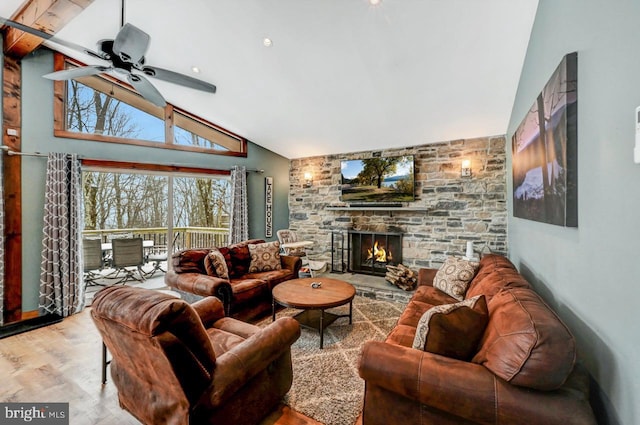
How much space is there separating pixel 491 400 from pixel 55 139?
5131 millimetres

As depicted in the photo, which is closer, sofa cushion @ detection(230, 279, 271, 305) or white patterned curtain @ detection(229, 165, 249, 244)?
sofa cushion @ detection(230, 279, 271, 305)

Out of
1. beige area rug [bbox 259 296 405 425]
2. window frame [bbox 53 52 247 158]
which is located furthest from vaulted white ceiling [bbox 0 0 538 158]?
beige area rug [bbox 259 296 405 425]

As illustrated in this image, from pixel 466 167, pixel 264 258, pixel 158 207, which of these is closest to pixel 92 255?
pixel 158 207

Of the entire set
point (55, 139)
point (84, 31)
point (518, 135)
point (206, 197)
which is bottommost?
point (206, 197)

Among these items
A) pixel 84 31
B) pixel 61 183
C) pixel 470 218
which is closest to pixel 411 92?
pixel 470 218

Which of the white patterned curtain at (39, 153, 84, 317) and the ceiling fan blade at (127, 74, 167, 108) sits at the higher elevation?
the ceiling fan blade at (127, 74, 167, 108)

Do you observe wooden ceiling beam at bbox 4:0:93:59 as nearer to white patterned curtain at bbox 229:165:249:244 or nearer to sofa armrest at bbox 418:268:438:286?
white patterned curtain at bbox 229:165:249:244

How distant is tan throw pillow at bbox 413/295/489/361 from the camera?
4.60 feet

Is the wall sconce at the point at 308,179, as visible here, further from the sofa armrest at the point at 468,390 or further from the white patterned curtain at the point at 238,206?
the sofa armrest at the point at 468,390

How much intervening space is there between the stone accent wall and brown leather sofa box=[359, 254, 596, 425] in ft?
9.04

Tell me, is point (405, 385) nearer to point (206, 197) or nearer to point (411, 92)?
point (411, 92)

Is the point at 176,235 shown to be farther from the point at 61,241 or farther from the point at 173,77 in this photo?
the point at 173,77

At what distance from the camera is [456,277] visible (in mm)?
2750

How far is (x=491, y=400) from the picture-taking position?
3.77ft
